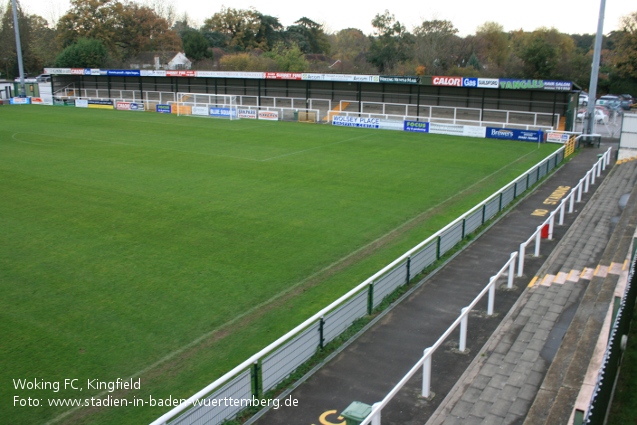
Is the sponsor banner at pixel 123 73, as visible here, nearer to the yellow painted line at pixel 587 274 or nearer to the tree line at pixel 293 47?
the tree line at pixel 293 47

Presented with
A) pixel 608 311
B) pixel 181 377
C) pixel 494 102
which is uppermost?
pixel 494 102

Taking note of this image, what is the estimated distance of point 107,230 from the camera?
18094 millimetres

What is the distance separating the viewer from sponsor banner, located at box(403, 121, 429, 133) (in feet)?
142

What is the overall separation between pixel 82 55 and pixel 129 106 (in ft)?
68.7

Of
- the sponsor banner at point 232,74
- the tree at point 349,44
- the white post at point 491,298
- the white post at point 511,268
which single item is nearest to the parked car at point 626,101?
the sponsor banner at point 232,74

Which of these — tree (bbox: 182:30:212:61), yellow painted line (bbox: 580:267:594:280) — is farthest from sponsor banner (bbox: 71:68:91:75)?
yellow painted line (bbox: 580:267:594:280)

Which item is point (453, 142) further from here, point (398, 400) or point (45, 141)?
point (398, 400)

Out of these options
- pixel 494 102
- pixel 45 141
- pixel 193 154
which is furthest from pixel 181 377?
pixel 494 102

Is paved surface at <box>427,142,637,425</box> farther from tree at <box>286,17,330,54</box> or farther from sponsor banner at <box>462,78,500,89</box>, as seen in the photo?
tree at <box>286,17,330,54</box>

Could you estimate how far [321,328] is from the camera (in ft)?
34.6

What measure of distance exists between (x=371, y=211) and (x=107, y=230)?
9122 millimetres

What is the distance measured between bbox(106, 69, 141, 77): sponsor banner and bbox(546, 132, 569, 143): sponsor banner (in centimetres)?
4200

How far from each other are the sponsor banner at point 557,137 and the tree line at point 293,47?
32.9 metres

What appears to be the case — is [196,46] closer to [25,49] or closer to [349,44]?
[25,49]
